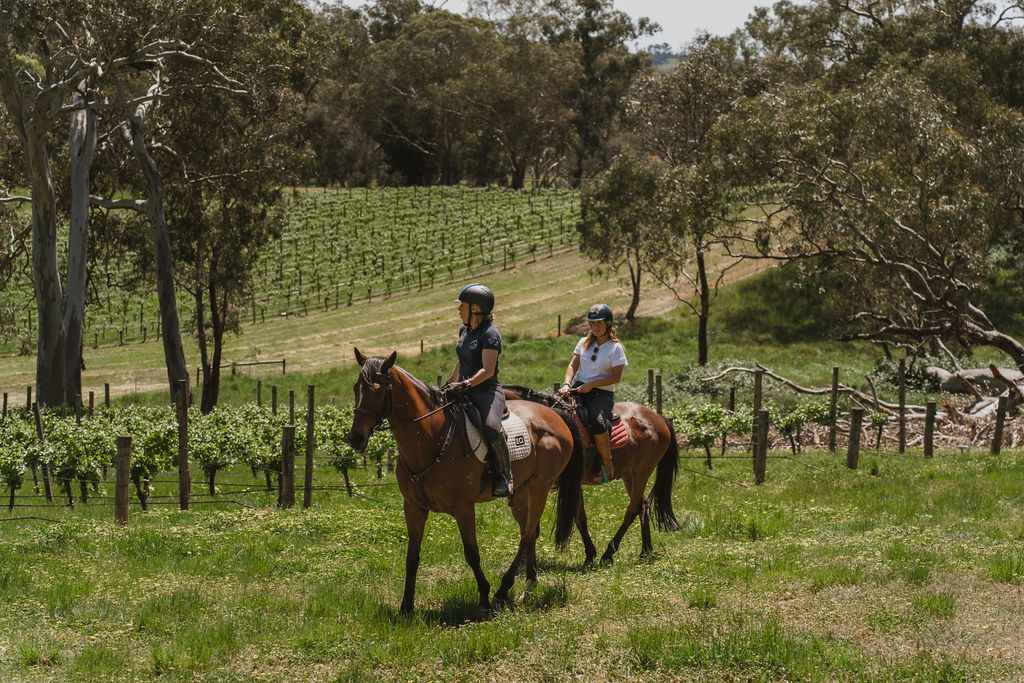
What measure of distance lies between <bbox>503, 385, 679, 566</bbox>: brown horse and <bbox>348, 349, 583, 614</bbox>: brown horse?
0.65 meters

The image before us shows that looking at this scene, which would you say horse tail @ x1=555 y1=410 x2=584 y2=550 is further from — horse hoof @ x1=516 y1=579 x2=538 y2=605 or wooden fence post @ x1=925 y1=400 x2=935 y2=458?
wooden fence post @ x1=925 y1=400 x2=935 y2=458

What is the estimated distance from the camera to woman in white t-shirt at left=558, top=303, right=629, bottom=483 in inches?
399

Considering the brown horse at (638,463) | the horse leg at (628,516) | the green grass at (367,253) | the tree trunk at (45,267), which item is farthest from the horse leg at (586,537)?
the green grass at (367,253)

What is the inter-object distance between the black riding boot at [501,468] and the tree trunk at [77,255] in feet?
73.9

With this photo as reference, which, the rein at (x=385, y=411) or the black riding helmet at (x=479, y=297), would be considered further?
the black riding helmet at (x=479, y=297)

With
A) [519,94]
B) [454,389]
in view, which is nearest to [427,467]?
[454,389]

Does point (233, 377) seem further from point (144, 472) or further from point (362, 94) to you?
point (362, 94)

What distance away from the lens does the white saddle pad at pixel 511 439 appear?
27.9 feet

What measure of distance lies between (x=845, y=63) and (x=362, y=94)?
4455 centimetres

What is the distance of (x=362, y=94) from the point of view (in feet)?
275

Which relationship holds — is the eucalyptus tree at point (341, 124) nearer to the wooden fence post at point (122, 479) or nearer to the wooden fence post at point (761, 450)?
the wooden fence post at point (761, 450)

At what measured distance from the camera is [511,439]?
884 cm

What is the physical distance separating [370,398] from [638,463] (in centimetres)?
413

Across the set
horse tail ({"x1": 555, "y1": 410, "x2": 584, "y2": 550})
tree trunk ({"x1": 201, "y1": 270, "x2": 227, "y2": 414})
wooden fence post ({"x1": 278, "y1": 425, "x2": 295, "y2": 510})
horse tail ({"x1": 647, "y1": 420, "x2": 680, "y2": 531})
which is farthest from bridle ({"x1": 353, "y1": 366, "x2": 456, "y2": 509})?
tree trunk ({"x1": 201, "y1": 270, "x2": 227, "y2": 414})
